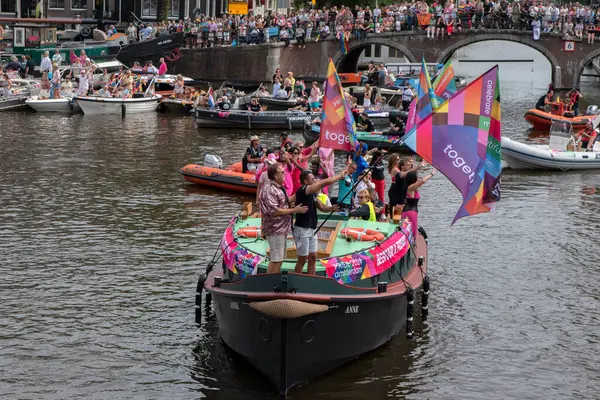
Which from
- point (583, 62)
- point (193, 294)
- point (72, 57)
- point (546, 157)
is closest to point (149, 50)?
point (72, 57)

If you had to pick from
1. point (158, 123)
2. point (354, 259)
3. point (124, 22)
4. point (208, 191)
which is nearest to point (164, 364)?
point (354, 259)

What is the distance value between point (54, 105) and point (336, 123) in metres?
25.9

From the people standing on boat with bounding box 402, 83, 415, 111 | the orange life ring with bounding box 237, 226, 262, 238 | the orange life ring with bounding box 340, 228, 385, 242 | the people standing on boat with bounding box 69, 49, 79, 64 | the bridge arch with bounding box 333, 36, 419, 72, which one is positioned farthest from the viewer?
the bridge arch with bounding box 333, 36, 419, 72

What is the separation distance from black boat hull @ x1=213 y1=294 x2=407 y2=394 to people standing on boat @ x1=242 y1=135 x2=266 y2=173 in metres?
11.8

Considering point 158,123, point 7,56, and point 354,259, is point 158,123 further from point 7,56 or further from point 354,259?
point 354,259

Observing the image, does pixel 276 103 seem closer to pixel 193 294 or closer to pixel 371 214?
pixel 193 294

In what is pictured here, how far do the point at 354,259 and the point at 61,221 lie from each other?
35.6 ft

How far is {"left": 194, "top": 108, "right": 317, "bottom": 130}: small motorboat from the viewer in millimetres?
39688

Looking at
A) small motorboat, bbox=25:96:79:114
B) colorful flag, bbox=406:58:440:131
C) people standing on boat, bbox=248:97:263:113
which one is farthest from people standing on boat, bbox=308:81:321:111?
colorful flag, bbox=406:58:440:131

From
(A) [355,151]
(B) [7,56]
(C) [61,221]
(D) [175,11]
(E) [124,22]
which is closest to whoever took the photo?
(A) [355,151]

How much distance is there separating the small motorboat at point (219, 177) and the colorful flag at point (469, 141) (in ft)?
36.7

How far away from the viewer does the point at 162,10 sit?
67.1 meters

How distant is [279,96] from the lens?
44.2 metres

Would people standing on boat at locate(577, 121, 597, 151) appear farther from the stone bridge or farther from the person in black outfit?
the stone bridge
